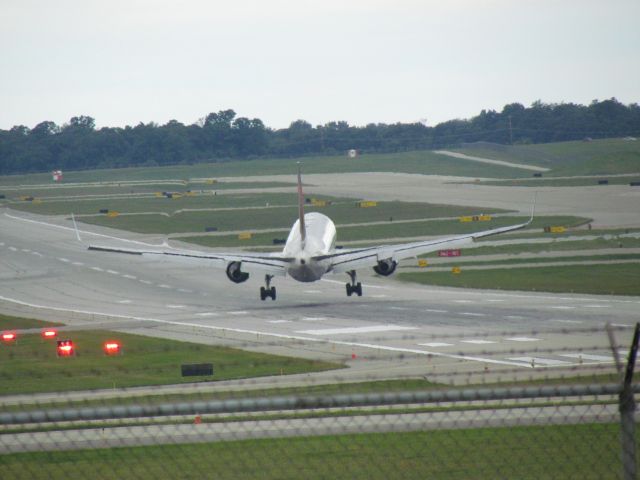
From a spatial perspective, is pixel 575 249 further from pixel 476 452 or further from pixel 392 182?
pixel 392 182

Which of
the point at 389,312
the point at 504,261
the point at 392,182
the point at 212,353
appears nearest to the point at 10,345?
the point at 212,353

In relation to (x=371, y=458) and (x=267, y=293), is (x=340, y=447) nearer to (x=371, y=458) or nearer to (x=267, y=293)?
(x=371, y=458)

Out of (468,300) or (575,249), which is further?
(575,249)

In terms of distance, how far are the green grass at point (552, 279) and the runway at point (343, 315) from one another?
2.35 metres

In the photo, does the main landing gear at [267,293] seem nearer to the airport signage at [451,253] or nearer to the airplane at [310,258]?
the airplane at [310,258]

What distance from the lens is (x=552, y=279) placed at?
77.3 metres

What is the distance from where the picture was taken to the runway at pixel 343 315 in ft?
155

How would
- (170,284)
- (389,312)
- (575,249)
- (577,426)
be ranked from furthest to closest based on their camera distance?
(575,249)
(170,284)
(389,312)
(577,426)

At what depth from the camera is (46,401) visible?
1534 inches

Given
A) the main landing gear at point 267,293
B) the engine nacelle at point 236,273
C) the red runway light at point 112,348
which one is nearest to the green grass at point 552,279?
the main landing gear at point 267,293

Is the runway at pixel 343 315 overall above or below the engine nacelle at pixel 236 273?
below

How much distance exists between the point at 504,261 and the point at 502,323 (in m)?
32.1

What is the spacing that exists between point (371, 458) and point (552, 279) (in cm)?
5328

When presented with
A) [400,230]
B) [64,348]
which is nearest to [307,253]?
[64,348]
